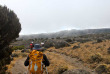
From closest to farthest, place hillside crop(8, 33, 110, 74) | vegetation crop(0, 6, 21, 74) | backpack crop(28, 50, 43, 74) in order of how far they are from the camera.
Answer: backpack crop(28, 50, 43, 74) < vegetation crop(0, 6, 21, 74) < hillside crop(8, 33, 110, 74)

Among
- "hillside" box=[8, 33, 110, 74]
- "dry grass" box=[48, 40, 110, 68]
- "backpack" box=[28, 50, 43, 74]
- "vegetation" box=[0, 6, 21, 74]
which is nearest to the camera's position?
"backpack" box=[28, 50, 43, 74]

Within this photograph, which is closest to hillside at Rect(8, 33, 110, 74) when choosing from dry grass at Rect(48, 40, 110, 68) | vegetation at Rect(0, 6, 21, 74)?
dry grass at Rect(48, 40, 110, 68)

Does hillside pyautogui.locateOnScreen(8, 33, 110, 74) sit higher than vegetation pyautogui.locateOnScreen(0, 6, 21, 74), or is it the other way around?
vegetation pyautogui.locateOnScreen(0, 6, 21, 74)

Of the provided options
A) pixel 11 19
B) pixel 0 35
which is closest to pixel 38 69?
pixel 0 35

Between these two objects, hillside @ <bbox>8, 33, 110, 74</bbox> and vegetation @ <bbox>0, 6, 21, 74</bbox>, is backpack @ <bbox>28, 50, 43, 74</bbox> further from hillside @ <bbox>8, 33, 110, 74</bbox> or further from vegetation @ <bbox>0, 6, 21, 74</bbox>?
hillside @ <bbox>8, 33, 110, 74</bbox>

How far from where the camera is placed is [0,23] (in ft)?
20.3

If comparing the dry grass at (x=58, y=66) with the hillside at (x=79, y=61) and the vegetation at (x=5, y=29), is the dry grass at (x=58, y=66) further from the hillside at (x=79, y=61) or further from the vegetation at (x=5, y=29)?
the vegetation at (x=5, y=29)

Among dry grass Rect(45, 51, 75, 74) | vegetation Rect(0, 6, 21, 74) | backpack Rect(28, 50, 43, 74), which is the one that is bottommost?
dry grass Rect(45, 51, 75, 74)

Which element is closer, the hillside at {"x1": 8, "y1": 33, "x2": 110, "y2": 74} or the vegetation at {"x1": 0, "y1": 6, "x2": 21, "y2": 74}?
the vegetation at {"x1": 0, "y1": 6, "x2": 21, "y2": 74}

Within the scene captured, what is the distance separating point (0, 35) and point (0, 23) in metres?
0.75

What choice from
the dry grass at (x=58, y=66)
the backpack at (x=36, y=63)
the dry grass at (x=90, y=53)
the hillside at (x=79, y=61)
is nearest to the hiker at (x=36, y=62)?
the backpack at (x=36, y=63)

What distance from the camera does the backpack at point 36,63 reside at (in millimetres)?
3812

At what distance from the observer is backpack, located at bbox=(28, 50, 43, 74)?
3812 millimetres

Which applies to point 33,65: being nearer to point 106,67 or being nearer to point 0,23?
point 0,23
